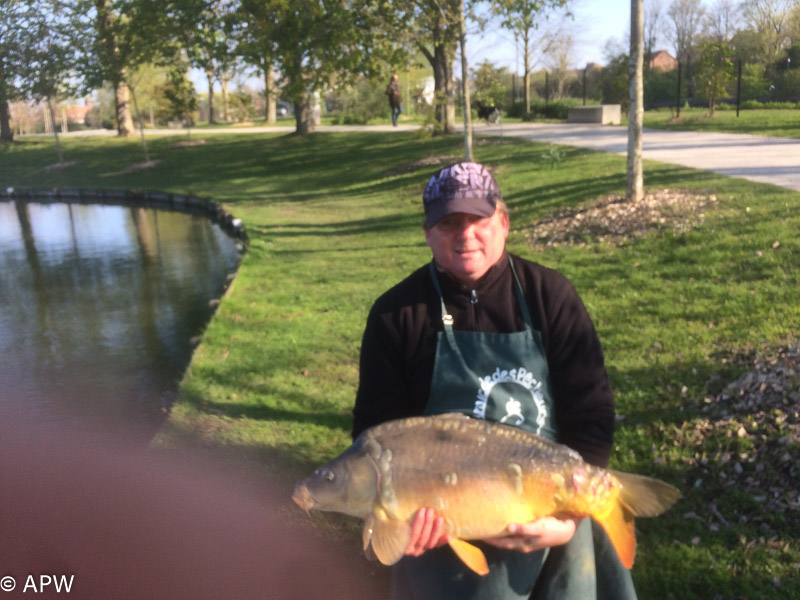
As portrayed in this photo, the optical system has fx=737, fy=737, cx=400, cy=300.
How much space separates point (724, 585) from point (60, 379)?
762 cm

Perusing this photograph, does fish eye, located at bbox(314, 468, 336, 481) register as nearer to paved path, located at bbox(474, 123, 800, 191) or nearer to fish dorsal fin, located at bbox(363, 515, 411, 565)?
fish dorsal fin, located at bbox(363, 515, 411, 565)

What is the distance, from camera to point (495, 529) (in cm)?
233

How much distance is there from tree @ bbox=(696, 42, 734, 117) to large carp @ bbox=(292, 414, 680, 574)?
23797 millimetres

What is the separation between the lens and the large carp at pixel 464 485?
2320mm

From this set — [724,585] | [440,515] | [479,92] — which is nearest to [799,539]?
[724,585]

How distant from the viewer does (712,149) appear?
1611cm

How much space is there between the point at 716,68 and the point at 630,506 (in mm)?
24002

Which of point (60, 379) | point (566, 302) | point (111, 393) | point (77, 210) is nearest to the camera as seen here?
point (566, 302)

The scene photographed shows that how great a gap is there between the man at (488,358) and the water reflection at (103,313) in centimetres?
529

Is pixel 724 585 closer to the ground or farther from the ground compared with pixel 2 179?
closer to the ground

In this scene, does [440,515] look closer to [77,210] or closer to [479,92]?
[479,92]

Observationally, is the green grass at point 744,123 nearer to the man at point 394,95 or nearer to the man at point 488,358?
the man at point 394,95

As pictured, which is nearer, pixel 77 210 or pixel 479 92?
pixel 479 92

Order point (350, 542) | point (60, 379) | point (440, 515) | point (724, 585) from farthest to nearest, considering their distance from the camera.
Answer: point (60, 379) < point (350, 542) < point (724, 585) < point (440, 515)
